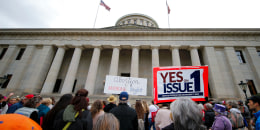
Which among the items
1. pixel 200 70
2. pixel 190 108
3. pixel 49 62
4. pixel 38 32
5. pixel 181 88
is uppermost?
pixel 38 32

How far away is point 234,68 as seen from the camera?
51.6 feet

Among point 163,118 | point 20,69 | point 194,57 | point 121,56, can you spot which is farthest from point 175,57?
point 20,69

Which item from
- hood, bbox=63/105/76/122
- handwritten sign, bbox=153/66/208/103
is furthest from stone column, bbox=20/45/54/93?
handwritten sign, bbox=153/66/208/103

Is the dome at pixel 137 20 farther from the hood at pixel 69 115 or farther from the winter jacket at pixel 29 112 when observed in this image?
the hood at pixel 69 115

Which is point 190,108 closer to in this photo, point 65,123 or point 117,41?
point 65,123

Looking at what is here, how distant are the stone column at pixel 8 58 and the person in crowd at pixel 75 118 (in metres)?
24.6

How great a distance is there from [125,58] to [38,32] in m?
16.7

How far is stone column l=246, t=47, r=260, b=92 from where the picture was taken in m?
15.4

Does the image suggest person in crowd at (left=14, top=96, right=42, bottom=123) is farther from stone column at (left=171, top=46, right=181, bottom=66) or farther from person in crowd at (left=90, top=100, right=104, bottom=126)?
stone column at (left=171, top=46, right=181, bottom=66)

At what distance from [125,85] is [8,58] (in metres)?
22.5

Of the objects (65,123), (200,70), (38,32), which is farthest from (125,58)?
(65,123)

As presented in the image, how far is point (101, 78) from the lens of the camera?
65.3 feet

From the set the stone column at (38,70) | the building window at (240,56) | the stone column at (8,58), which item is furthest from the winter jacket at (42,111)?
the building window at (240,56)

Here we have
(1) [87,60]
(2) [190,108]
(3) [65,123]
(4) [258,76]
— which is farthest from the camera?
(1) [87,60]
